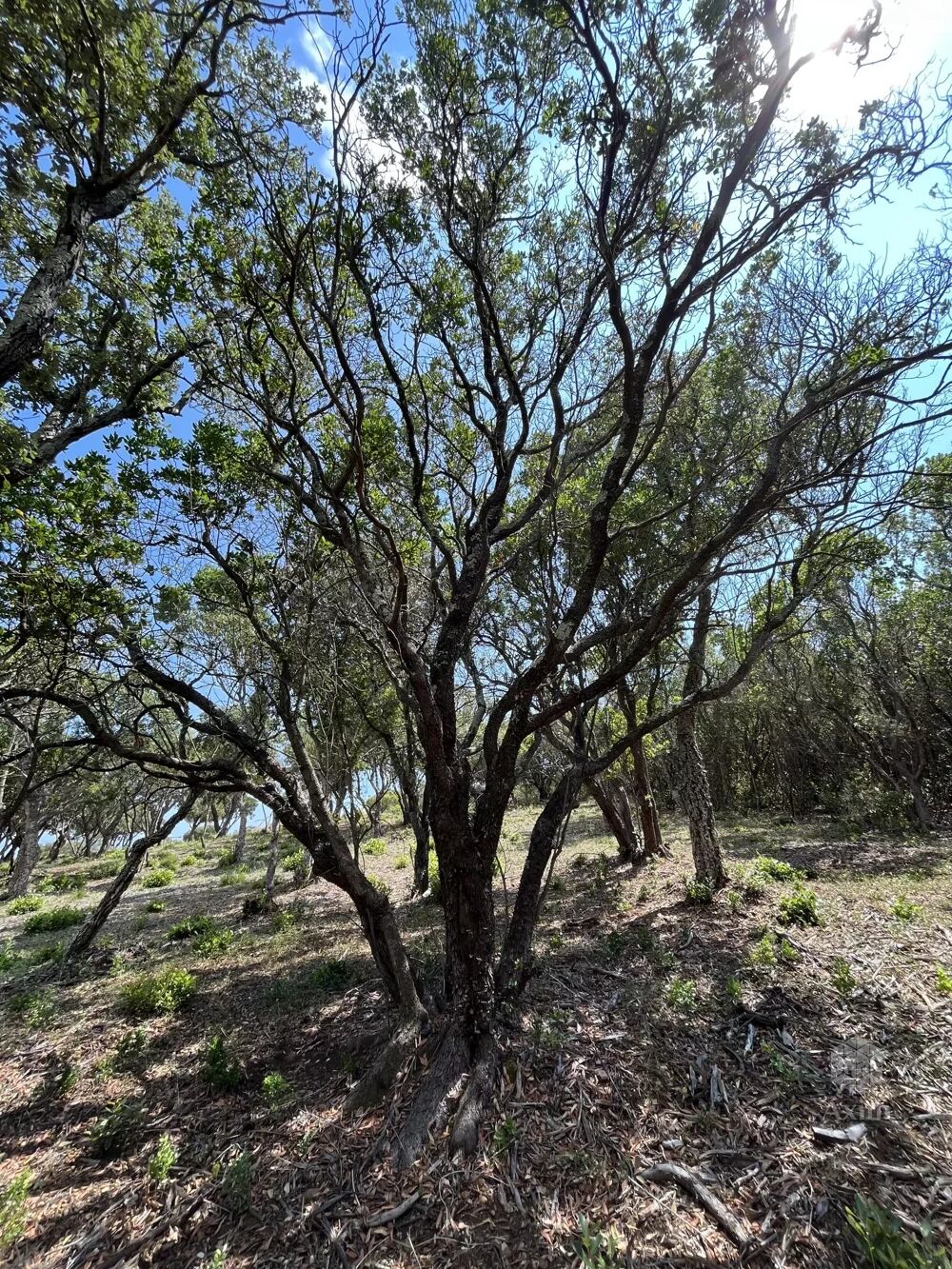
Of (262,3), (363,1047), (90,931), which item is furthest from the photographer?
(90,931)

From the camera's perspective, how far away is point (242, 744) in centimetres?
528

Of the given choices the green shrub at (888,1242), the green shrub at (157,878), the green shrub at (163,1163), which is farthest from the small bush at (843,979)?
the green shrub at (157,878)

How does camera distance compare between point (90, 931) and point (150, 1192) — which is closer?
point (150, 1192)

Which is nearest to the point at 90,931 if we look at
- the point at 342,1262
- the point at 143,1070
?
the point at 143,1070

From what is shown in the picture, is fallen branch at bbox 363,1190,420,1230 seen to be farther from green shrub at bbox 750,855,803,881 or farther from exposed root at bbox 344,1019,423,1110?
green shrub at bbox 750,855,803,881

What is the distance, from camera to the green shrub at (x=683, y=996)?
15.6ft

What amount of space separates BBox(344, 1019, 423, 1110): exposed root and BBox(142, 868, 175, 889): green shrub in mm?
17085

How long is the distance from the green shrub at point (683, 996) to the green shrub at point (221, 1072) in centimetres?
405

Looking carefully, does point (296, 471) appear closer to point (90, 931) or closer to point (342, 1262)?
point (342, 1262)

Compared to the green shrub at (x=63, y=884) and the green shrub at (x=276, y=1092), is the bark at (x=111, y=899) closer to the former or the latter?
the green shrub at (x=276, y=1092)

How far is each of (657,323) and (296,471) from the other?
3.53 meters

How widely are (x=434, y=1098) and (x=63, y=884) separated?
2098 centimetres

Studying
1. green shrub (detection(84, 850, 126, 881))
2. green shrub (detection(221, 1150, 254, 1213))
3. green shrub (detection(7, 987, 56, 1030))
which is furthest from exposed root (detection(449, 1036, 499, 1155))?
green shrub (detection(84, 850, 126, 881))

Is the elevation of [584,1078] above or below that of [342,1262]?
above
